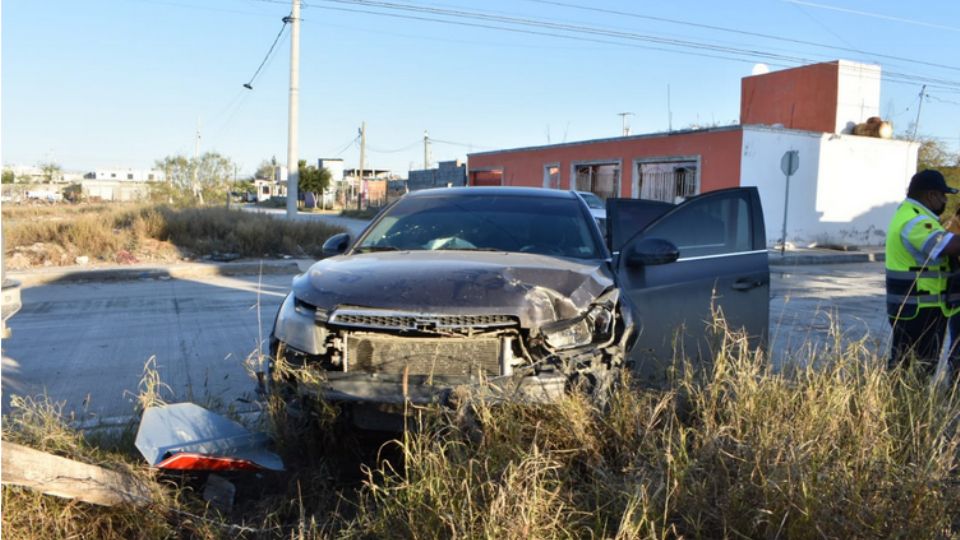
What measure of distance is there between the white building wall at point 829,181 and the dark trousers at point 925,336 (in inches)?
646

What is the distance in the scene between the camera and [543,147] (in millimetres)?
28875

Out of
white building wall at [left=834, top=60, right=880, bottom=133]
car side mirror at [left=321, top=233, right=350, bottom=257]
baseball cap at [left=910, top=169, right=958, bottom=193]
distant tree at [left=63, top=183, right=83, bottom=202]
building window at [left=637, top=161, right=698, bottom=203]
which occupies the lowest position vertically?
car side mirror at [left=321, top=233, right=350, bottom=257]

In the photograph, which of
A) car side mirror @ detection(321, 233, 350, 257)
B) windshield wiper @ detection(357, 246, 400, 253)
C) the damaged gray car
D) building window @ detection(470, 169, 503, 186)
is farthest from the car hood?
building window @ detection(470, 169, 503, 186)

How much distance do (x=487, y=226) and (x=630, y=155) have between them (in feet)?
66.7

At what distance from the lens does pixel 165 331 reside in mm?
7617

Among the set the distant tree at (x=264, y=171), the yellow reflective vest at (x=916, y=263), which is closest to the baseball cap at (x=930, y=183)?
the yellow reflective vest at (x=916, y=263)

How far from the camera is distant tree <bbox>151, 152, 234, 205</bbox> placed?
132ft

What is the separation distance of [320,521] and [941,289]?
403cm

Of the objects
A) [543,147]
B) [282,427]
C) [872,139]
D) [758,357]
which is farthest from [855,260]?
[282,427]

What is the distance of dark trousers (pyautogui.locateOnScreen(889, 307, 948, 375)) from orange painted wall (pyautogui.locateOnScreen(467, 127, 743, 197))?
15.9 metres

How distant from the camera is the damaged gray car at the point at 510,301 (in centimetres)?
322

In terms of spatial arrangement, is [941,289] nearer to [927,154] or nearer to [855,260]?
[855,260]

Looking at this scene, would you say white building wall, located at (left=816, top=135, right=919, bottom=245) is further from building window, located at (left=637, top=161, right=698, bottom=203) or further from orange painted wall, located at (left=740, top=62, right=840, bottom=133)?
building window, located at (left=637, top=161, right=698, bottom=203)

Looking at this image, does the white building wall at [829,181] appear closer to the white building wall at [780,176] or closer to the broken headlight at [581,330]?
the white building wall at [780,176]
